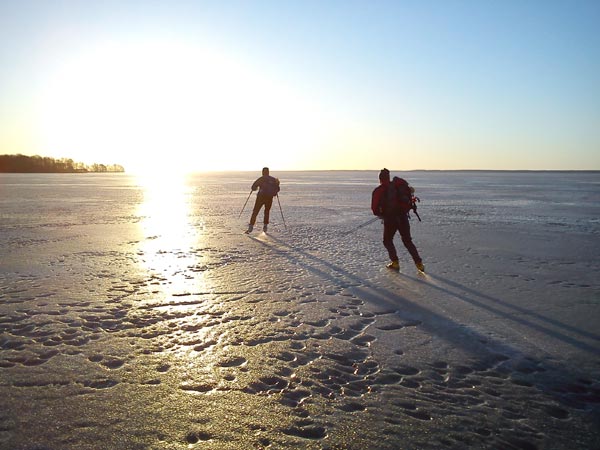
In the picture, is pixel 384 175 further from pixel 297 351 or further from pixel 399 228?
pixel 297 351

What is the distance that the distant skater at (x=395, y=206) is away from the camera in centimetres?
734

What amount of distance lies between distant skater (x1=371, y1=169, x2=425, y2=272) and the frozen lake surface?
1.32ft

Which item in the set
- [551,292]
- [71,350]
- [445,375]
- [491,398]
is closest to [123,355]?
[71,350]

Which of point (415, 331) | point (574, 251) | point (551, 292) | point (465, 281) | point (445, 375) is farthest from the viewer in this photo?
point (574, 251)

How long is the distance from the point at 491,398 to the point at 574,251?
7.55m

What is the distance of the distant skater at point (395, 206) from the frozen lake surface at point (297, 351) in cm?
40

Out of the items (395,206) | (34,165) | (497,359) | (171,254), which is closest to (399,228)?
(395,206)

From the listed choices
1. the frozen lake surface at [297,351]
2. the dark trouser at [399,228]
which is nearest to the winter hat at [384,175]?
the dark trouser at [399,228]

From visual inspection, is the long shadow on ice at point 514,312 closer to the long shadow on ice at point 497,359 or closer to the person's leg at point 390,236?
the long shadow on ice at point 497,359

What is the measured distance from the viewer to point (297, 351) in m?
4.01

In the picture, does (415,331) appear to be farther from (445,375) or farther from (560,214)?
(560,214)

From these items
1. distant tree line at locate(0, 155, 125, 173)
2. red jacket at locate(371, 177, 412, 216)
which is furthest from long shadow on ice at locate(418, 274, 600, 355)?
distant tree line at locate(0, 155, 125, 173)

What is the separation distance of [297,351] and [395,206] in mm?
4254

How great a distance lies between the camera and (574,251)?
8.98 meters
